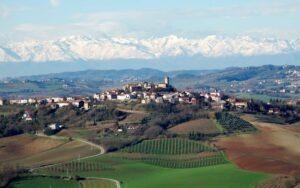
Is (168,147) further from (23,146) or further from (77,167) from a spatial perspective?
(23,146)

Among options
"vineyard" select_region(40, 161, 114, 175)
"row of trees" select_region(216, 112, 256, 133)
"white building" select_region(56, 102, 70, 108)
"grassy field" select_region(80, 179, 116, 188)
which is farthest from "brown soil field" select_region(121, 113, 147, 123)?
"grassy field" select_region(80, 179, 116, 188)

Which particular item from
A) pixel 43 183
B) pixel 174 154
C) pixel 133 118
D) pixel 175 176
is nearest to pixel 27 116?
pixel 133 118

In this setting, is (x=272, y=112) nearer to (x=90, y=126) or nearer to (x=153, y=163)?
(x=90, y=126)

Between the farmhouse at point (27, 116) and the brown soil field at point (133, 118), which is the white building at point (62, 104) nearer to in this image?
the farmhouse at point (27, 116)

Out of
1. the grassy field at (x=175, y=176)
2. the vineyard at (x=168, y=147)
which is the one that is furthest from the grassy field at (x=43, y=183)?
the vineyard at (x=168, y=147)

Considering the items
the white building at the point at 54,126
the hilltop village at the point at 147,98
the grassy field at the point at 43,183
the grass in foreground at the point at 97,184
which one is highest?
the hilltop village at the point at 147,98

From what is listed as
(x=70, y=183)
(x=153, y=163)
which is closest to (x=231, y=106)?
(x=153, y=163)
